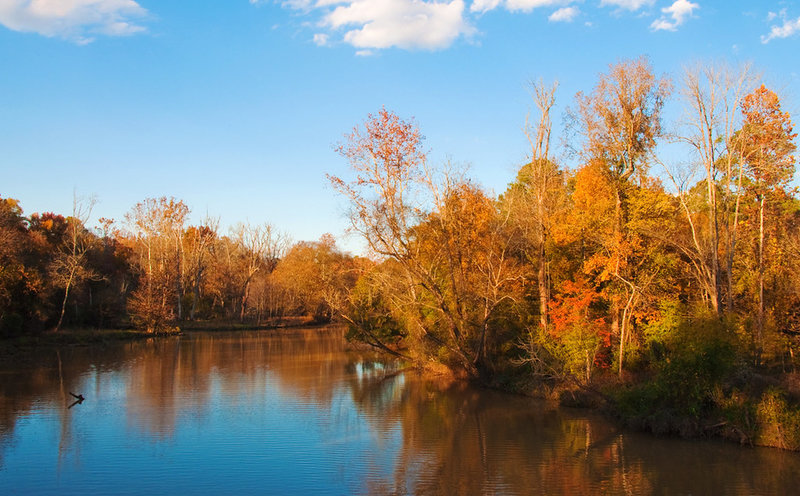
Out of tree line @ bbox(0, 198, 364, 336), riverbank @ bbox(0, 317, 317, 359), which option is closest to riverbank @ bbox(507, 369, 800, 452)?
tree line @ bbox(0, 198, 364, 336)

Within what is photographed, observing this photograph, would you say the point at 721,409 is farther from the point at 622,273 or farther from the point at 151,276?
the point at 151,276

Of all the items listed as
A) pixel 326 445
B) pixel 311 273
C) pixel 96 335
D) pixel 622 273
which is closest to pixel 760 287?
pixel 622 273

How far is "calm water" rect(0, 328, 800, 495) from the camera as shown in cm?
1314

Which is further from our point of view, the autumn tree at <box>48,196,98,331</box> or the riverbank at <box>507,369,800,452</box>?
the autumn tree at <box>48,196,98,331</box>

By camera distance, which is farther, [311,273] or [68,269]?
[311,273]

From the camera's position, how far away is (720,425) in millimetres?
16109

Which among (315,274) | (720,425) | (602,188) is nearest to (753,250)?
(602,188)

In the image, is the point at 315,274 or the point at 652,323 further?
the point at 315,274

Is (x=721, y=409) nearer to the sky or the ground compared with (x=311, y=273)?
nearer to the ground

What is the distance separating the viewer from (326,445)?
54.0ft

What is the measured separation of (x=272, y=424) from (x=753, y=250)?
21918mm

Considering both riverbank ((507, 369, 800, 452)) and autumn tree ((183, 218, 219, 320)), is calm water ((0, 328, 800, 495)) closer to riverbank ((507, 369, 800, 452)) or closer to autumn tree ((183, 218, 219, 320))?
riverbank ((507, 369, 800, 452))

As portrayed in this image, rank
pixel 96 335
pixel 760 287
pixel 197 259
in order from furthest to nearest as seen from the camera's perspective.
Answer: pixel 197 259
pixel 96 335
pixel 760 287

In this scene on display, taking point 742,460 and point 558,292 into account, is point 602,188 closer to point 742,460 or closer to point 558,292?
point 558,292
